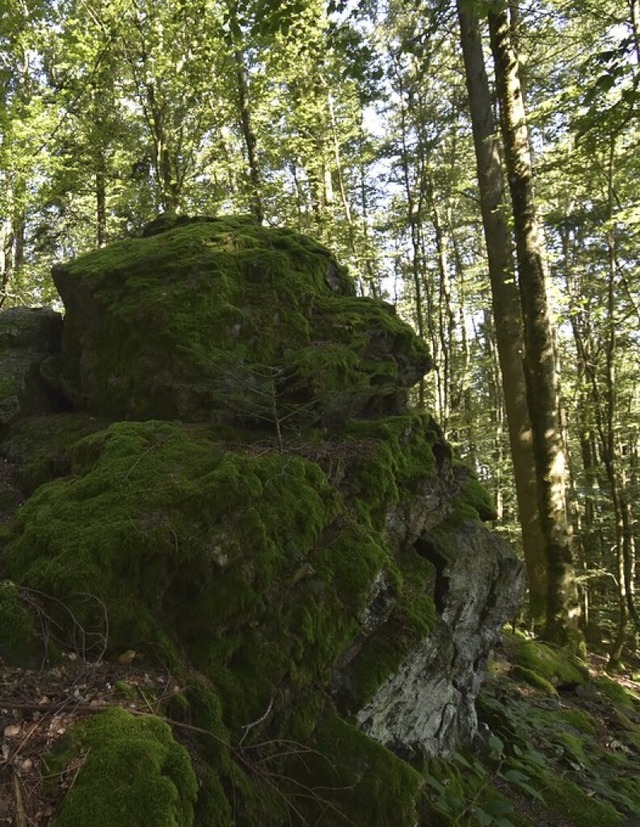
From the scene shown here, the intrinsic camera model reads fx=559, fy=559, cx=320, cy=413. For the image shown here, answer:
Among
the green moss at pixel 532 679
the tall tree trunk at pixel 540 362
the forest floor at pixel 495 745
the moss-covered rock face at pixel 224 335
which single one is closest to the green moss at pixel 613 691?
the forest floor at pixel 495 745

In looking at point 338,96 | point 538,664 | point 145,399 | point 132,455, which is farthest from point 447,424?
point 132,455

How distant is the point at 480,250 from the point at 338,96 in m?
9.71

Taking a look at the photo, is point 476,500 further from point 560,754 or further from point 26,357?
point 26,357

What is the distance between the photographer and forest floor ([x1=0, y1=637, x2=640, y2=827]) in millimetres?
2146

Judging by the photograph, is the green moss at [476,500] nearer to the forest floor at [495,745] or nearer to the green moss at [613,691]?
the forest floor at [495,745]

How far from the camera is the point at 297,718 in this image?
313 centimetres

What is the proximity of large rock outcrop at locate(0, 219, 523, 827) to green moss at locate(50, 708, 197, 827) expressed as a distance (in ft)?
0.18

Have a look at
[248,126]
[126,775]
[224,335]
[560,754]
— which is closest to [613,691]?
[560,754]

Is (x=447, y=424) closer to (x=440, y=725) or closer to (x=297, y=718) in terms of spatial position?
(x=440, y=725)

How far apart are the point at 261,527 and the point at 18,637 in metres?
1.34

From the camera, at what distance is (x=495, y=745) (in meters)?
4.46

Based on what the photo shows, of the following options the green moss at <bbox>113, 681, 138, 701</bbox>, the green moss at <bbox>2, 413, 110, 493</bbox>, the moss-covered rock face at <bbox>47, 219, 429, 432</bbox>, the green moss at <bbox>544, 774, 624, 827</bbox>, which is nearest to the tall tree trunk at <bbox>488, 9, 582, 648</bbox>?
the moss-covered rock face at <bbox>47, 219, 429, 432</bbox>

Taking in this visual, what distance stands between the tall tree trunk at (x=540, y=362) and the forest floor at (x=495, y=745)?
1210 millimetres

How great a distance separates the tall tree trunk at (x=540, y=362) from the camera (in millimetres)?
7664
